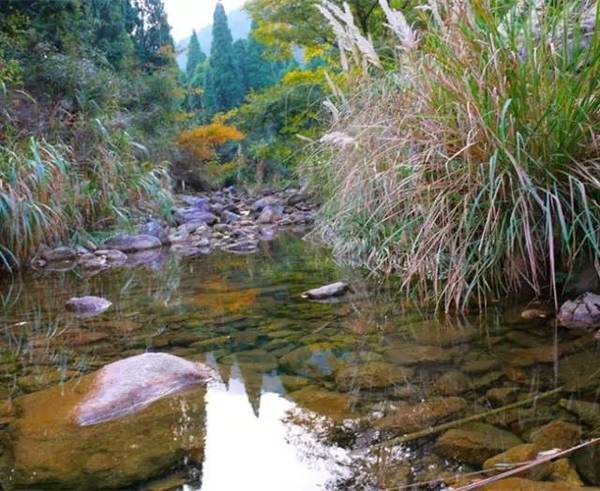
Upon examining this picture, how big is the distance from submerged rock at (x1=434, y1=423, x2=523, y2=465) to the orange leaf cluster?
1162 cm

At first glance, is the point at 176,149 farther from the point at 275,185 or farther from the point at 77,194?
the point at 77,194

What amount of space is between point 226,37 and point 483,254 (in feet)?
76.0

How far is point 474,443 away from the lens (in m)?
1.10

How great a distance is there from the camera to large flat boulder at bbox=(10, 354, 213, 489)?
109 centimetres

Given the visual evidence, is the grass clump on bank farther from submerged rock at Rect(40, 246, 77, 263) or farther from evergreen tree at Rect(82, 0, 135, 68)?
evergreen tree at Rect(82, 0, 135, 68)

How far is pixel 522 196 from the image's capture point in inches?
72.9

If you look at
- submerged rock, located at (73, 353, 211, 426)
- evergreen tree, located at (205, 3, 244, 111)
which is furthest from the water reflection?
evergreen tree, located at (205, 3, 244, 111)

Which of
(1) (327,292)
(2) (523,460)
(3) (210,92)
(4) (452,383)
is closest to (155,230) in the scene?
(1) (327,292)

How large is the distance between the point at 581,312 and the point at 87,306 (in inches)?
87.0

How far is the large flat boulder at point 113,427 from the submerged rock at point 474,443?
0.50 m

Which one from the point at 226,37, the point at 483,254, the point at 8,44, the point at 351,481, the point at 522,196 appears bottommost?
the point at 351,481

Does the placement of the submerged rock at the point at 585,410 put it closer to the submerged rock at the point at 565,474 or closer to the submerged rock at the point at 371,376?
the submerged rock at the point at 565,474

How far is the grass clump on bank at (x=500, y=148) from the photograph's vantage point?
184 centimetres

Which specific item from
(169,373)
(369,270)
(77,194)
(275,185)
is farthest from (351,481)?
(275,185)
